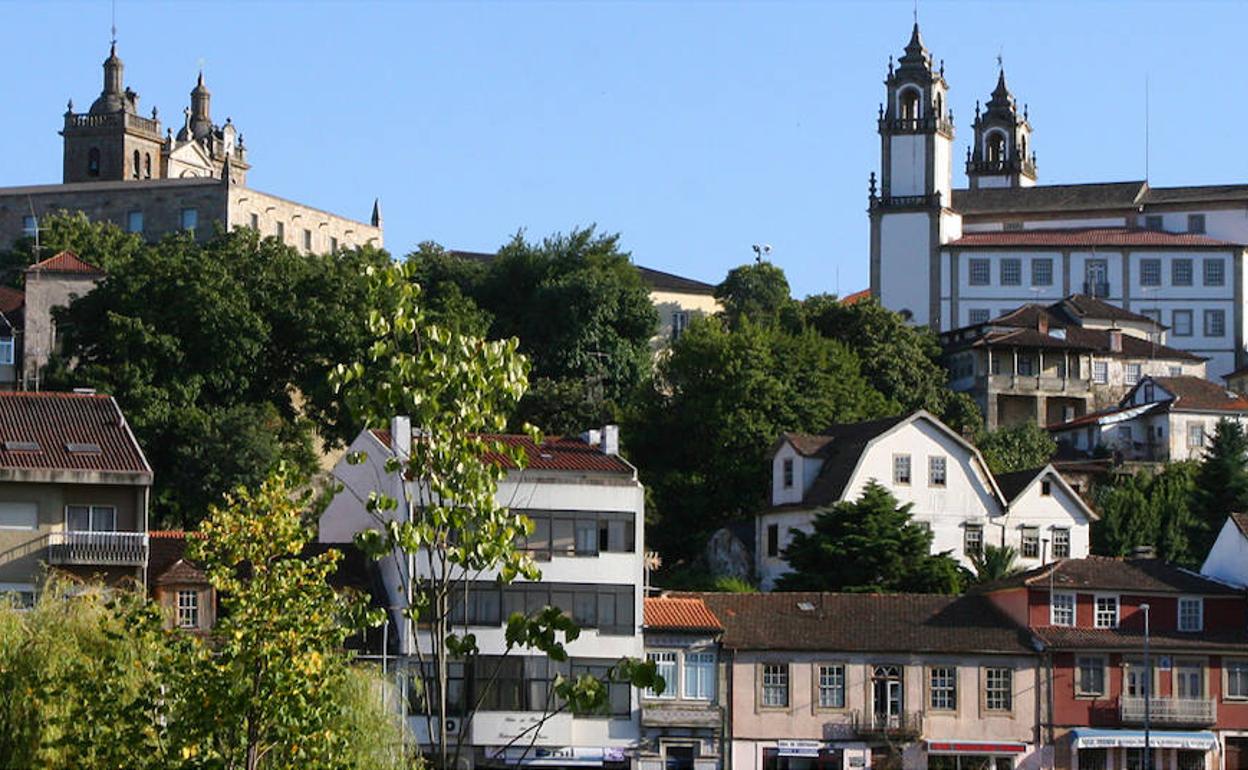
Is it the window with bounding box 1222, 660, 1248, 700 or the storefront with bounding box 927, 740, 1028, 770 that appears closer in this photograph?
the storefront with bounding box 927, 740, 1028, 770

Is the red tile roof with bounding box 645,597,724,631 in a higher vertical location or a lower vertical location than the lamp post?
higher

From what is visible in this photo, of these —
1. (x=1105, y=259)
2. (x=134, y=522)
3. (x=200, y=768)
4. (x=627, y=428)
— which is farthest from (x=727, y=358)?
(x=200, y=768)

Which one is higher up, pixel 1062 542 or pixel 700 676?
pixel 1062 542

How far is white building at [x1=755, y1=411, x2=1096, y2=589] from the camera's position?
259 feet

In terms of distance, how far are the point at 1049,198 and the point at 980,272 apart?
1070 cm

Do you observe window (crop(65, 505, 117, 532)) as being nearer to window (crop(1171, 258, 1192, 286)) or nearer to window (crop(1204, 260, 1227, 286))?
window (crop(1171, 258, 1192, 286))

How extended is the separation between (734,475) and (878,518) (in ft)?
38.7

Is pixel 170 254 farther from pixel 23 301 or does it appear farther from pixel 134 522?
pixel 134 522

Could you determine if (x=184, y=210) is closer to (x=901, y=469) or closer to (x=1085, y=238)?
(x=1085, y=238)

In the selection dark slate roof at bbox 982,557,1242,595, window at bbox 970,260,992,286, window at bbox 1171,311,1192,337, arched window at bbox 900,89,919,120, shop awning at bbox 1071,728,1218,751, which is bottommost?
shop awning at bbox 1071,728,1218,751

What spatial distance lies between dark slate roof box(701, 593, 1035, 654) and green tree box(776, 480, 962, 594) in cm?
500

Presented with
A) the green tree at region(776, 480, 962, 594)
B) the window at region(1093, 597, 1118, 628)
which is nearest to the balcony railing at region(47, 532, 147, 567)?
the green tree at region(776, 480, 962, 594)

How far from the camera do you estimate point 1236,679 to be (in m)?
67.4

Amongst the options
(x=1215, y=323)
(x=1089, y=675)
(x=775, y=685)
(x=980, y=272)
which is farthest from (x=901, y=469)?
(x=1215, y=323)
